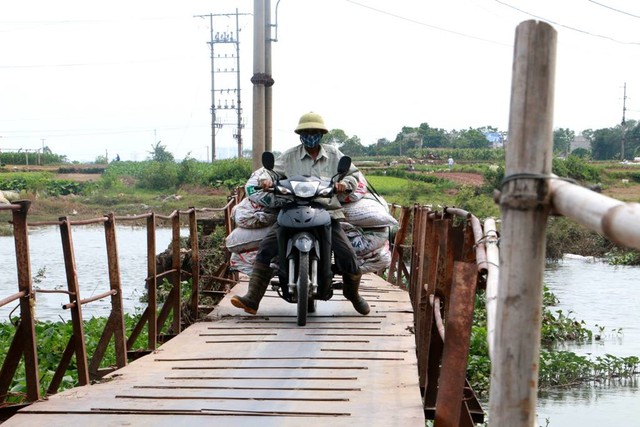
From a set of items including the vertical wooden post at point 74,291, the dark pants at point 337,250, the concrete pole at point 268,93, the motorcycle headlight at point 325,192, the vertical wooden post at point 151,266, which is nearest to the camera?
the vertical wooden post at point 74,291

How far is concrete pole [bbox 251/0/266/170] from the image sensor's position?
12000 mm

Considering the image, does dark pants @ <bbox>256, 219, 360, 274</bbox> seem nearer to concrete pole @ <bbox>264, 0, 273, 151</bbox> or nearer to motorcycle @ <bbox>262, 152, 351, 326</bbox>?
motorcycle @ <bbox>262, 152, 351, 326</bbox>

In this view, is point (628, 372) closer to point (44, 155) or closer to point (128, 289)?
point (128, 289)

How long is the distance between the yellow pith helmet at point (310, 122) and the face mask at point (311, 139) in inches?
3.1

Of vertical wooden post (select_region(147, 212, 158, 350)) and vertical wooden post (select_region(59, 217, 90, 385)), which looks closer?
vertical wooden post (select_region(59, 217, 90, 385))

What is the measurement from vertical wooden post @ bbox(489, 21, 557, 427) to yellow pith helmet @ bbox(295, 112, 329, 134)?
4764 millimetres

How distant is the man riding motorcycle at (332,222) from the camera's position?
6883 mm

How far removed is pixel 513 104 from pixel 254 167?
1074 centimetres

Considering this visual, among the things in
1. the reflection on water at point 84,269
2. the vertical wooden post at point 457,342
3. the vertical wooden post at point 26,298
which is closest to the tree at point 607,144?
the reflection on water at point 84,269

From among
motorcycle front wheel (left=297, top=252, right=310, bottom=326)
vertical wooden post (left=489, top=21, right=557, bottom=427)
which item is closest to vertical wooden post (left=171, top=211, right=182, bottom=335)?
motorcycle front wheel (left=297, top=252, right=310, bottom=326)

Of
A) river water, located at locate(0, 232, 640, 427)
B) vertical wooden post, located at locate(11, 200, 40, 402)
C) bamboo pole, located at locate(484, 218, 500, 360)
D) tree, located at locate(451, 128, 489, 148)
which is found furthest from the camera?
tree, located at locate(451, 128, 489, 148)

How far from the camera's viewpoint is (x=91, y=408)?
411 cm

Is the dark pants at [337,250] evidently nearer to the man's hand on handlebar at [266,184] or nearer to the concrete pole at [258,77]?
the man's hand on handlebar at [266,184]

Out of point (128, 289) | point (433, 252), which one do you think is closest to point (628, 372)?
point (433, 252)
